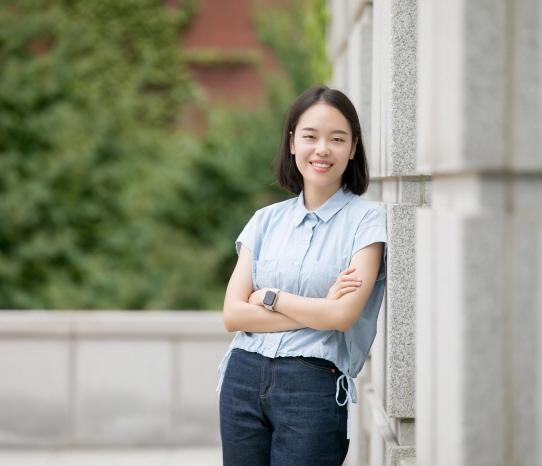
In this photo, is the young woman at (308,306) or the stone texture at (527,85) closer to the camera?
the stone texture at (527,85)

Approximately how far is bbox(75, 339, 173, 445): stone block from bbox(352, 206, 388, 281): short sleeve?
3.79m

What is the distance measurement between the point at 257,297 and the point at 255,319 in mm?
75

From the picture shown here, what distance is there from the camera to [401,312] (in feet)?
11.0

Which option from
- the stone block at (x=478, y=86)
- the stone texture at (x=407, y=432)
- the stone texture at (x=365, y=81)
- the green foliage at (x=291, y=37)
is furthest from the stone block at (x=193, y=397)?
the green foliage at (x=291, y=37)

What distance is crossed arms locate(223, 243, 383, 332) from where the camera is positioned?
2.88 meters

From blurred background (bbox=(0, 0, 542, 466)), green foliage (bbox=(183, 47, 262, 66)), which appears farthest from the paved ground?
green foliage (bbox=(183, 47, 262, 66))

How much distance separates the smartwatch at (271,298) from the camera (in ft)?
9.77

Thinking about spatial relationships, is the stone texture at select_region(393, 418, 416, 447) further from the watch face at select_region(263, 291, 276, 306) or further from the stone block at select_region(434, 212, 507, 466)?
the stone block at select_region(434, 212, 507, 466)

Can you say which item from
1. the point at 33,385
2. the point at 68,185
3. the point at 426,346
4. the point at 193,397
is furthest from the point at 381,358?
the point at 68,185

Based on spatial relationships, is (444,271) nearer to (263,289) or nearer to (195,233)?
(263,289)

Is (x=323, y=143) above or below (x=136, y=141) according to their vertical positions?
below

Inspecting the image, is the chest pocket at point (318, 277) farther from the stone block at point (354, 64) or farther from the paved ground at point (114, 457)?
the paved ground at point (114, 457)

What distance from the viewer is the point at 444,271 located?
2330 mm

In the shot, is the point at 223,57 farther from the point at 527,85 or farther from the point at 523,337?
the point at 523,337
